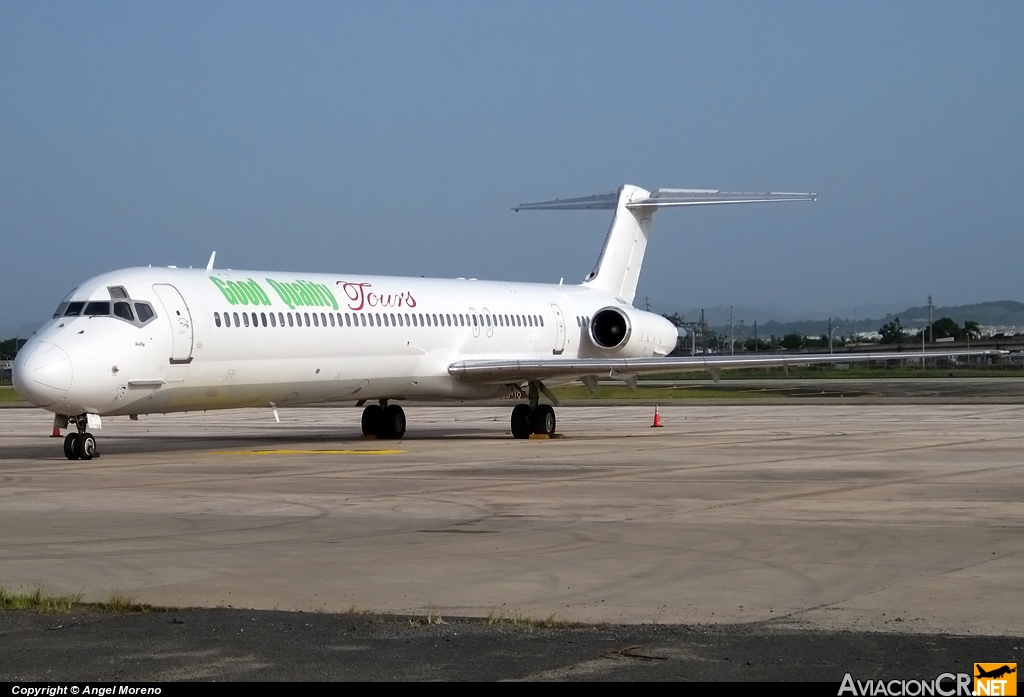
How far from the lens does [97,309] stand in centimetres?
1998

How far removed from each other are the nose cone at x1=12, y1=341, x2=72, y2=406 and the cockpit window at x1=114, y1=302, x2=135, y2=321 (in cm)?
131

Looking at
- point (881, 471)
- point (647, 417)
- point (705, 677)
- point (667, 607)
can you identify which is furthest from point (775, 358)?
point (705, 677)

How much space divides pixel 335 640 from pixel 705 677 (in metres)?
2.01

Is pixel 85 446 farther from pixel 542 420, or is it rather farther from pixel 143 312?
pixel 542 420

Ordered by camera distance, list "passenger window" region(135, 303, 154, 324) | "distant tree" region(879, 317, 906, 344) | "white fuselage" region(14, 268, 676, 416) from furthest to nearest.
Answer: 1. "distant tree" region(879, 317, 906, 344)
2. "passenger window" region(135, 303, 154, 324)
3. "white fuselage" region(14, 268, 676, 416)

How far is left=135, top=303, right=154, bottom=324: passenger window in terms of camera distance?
65.9 ft

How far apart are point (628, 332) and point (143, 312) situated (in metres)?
12.5

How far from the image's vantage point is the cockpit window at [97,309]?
19906 millimetres

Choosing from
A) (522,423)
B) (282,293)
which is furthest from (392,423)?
(282,293)

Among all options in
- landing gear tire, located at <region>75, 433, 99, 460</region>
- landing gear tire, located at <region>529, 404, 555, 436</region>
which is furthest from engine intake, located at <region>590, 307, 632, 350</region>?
landing gear tire, located at <region>75, 433, 99, 460</region>

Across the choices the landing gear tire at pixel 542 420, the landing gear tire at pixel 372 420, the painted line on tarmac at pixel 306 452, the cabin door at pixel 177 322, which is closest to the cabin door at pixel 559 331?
the landing gear tire at pixel 542 420

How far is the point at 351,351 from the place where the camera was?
77.8 ft

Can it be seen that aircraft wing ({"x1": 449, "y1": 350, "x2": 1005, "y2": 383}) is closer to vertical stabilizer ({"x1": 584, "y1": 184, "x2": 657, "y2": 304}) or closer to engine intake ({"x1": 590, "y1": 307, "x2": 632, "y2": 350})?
engine intake ({"x1": 590, "y1": 307, "x2": 632, "y2": 350})

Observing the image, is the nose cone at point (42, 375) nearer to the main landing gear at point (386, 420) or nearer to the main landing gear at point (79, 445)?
the main landing gear at point (79, 445)
